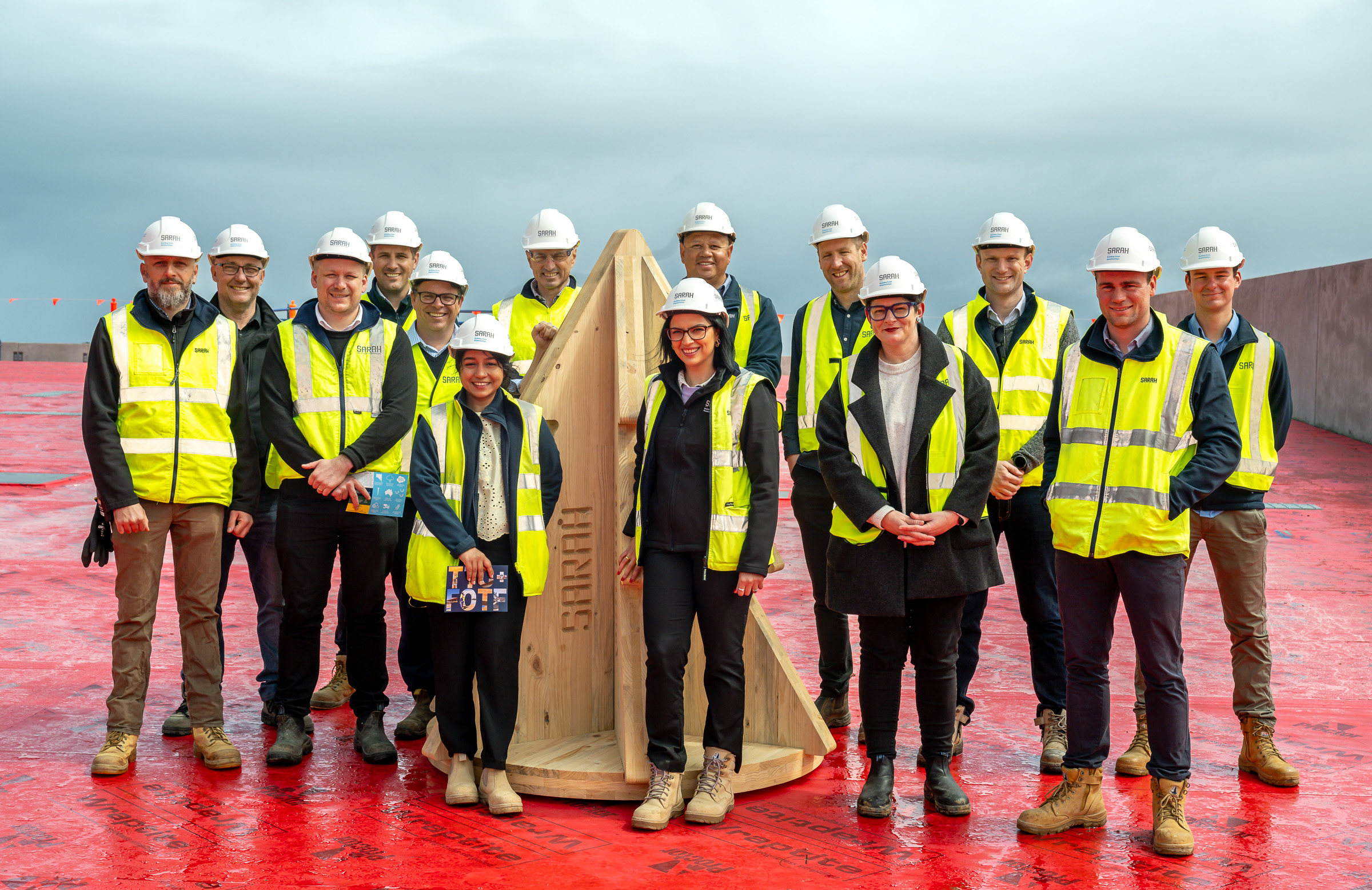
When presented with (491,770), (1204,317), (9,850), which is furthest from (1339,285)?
(9,850)

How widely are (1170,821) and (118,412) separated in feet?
14.4

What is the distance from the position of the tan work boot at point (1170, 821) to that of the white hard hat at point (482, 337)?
2897 mm

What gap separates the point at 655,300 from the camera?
17.0 ft

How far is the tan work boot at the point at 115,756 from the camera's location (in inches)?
191

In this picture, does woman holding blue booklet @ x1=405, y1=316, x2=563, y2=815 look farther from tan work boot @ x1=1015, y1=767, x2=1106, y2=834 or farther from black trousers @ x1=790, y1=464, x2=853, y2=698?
tan work boot @ x1=1015, y1=767, x2=1106, y2=834

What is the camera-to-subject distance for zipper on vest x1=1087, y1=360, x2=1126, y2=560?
423 cm

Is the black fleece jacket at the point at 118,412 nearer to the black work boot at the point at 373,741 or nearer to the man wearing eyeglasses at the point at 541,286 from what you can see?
the black work boot at the point at 373,741

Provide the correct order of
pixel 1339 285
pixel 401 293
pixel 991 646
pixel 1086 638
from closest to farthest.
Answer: pixel 1086 638 → pixel 401 293 → pixel 991 646 → pixel 1339 285

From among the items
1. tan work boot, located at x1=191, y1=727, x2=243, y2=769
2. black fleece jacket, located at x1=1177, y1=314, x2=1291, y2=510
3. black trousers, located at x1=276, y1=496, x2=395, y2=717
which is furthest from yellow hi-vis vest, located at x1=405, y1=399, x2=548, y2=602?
black fleece jacket, located at x1=1177, y1=314, x2=1291, y2=510

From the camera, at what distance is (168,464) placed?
496cm

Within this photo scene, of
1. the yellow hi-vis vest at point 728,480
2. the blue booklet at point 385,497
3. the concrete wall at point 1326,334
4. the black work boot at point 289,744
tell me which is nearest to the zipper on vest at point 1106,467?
the yellow hi-vis vest at point 728,480

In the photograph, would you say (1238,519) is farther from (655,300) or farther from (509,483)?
(509,483)

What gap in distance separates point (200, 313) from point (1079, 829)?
4.16m

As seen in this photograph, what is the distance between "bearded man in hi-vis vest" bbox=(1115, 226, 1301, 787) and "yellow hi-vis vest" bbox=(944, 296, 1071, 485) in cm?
60
